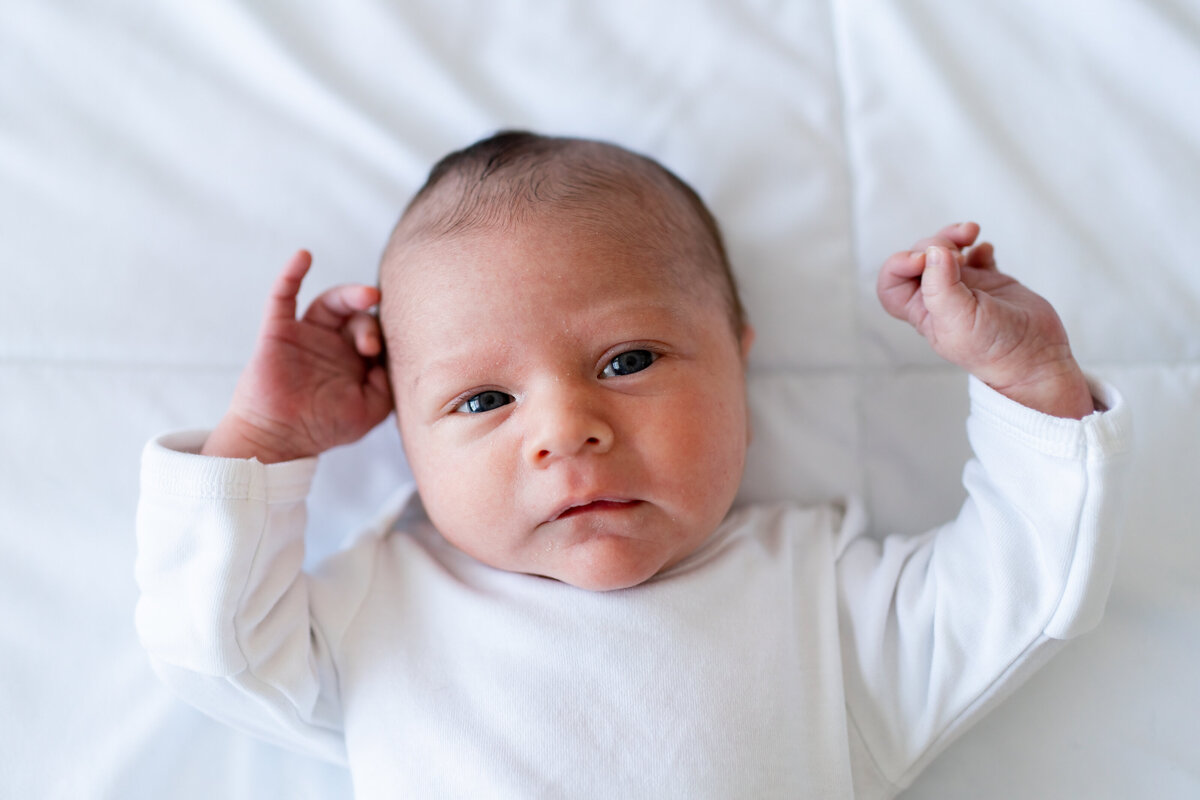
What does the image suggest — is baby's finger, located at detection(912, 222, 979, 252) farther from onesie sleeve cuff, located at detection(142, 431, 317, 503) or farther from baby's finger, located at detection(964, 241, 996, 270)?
onesie sleeve cuff, located at detection(142, 431, 317, 503)

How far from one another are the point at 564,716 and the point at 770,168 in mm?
852

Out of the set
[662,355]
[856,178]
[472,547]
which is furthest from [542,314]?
[856,178]

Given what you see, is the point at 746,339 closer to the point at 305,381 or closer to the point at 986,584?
the point at 986,584

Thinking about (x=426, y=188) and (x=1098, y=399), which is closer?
(x=1098, y=399)

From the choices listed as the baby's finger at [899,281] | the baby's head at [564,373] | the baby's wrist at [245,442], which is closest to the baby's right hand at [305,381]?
the baby's wrist at [245,442]

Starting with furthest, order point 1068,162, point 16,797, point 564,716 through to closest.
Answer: point 1068,162 < point 16,797 < point 564,716

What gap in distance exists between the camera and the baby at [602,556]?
1.11 meters

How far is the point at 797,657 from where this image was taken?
1204 millimetres

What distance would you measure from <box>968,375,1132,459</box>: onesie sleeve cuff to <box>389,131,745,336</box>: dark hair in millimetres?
366

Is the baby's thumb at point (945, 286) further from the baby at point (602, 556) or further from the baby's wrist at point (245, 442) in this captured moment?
the baby's wrist at point (245, 442)

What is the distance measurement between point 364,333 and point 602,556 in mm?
467

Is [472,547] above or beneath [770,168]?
beneath

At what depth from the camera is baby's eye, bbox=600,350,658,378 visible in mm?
1162

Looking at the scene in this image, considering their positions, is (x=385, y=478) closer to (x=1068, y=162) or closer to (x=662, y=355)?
(x=662, y=355)
